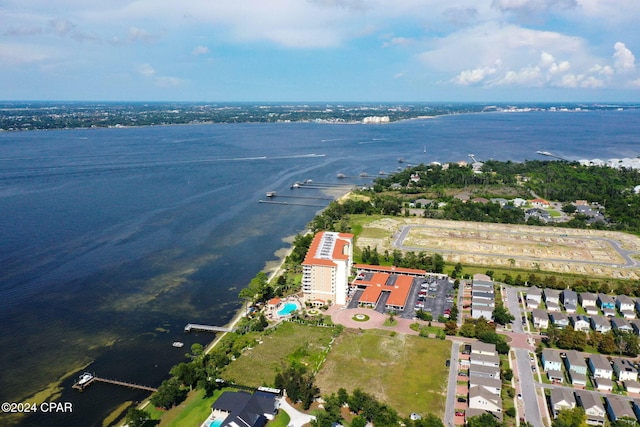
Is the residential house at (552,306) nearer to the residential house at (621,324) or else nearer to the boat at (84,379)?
the residential house at (621,324)

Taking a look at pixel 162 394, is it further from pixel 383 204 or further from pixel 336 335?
pixel 383 204

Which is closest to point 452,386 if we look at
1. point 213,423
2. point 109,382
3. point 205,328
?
point 213,423

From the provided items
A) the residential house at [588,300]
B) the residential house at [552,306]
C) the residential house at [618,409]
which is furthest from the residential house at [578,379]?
the residential house at [588,300]

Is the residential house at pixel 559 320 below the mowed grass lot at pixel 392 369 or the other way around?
the other way around

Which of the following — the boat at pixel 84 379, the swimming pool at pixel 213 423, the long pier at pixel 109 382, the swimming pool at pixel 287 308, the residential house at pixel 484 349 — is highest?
the residential house at pixel 484 349

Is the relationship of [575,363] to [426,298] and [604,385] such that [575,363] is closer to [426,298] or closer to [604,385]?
[604,385]
